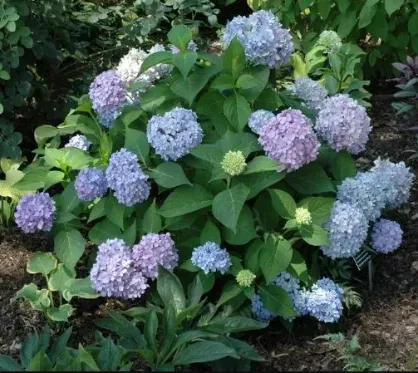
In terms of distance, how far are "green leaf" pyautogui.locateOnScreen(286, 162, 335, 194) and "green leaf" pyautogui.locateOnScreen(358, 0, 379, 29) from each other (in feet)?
4.85

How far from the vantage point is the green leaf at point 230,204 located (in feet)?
9.16

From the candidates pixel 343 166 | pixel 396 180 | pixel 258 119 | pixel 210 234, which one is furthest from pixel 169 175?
pixel 396 180

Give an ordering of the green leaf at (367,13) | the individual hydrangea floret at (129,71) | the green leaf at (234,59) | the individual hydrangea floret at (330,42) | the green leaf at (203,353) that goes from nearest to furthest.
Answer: the green leaf at (203,353), the green leaf at (234,59), the individual hydrangea floret at (129,71), the individual hydrangea floret at (330,42), the green leaf at (367,13)

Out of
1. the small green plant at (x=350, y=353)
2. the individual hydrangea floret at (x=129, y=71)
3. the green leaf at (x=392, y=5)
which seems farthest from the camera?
the green leaf at (x=392, y=5)

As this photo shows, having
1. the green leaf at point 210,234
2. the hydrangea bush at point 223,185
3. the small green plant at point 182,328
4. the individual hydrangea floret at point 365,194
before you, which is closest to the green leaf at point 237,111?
the hydrangea bush at point 223,185

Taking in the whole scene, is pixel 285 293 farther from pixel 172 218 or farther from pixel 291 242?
pixel 172 218

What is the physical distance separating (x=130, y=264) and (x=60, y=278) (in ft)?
1.44

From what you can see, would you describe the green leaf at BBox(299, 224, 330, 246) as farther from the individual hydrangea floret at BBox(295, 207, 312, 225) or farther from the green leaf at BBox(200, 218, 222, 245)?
the green leaf at BBox(200, 218, 222, 245)

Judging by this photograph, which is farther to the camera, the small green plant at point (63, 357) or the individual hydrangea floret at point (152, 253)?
the individual hydrangea floret at point (152, 253)

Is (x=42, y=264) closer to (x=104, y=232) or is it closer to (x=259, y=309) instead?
(x=104, y=232)

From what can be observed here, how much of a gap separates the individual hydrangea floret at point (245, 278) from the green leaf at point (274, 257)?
5 cm

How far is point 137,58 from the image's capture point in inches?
133

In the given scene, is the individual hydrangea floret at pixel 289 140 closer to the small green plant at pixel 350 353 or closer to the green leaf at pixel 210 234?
the green leaf at pixel 210 234

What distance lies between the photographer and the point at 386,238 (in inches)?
128
